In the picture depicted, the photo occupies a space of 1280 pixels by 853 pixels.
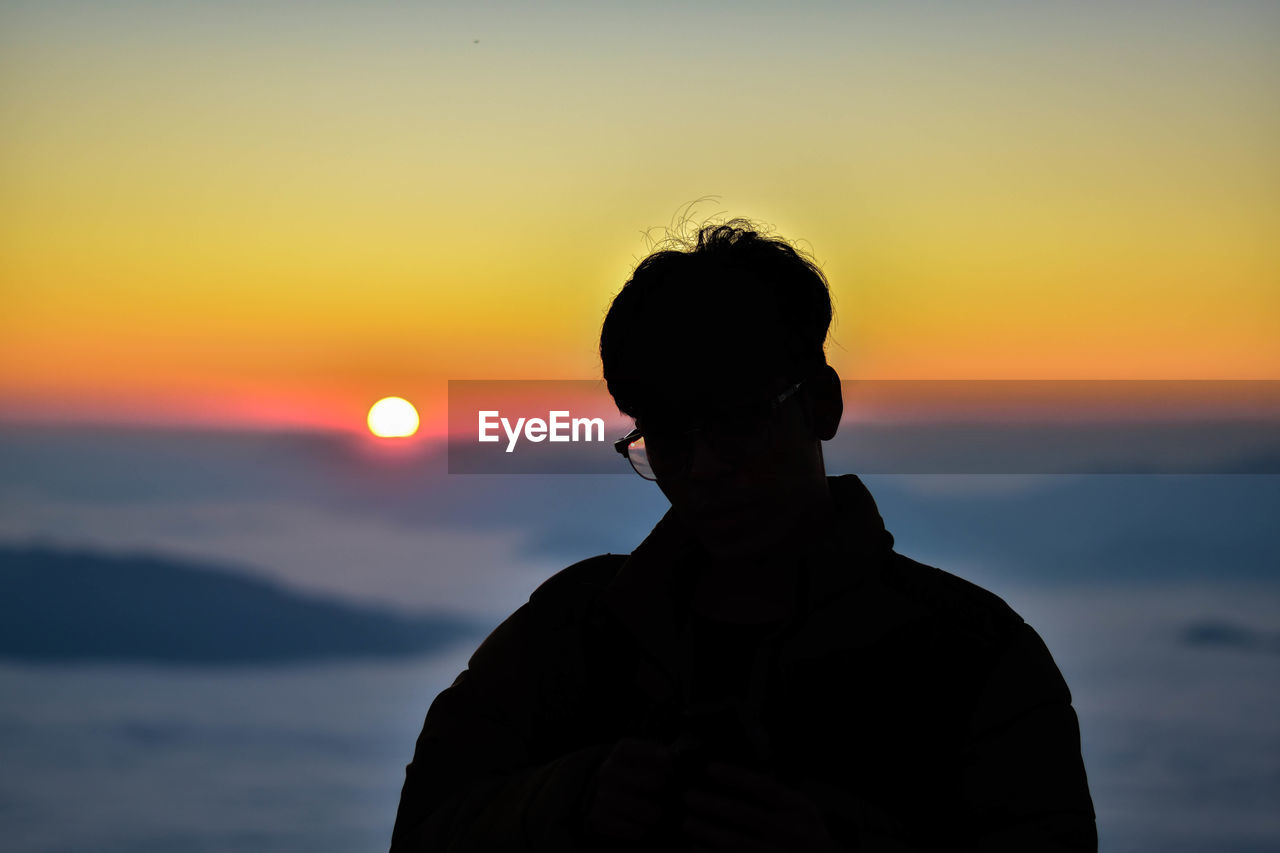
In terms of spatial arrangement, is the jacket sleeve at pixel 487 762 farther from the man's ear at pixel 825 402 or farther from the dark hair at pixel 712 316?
the man's ear at pixel 825 402

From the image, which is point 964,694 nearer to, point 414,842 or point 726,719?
point 726,719

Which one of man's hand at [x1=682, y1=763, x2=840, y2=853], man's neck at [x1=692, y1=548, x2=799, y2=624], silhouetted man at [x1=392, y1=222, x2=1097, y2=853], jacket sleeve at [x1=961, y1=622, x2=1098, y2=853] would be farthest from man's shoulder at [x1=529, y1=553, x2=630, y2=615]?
jacket sleeve at [x1=961, y1=622, x2=1098, y2=853]

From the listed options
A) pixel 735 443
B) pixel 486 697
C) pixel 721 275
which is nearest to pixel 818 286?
pixel 721 275

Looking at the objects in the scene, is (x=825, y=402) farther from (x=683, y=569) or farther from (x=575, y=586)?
(x=575, y=586)

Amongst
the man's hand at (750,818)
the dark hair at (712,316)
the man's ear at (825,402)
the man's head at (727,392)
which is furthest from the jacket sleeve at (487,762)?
the man's ear at (825,402)

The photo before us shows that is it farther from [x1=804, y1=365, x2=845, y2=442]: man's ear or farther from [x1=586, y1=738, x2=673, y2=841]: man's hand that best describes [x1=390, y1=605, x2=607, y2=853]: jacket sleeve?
[x1=804, y1=365, x2=845, y2=442]: man's ear
